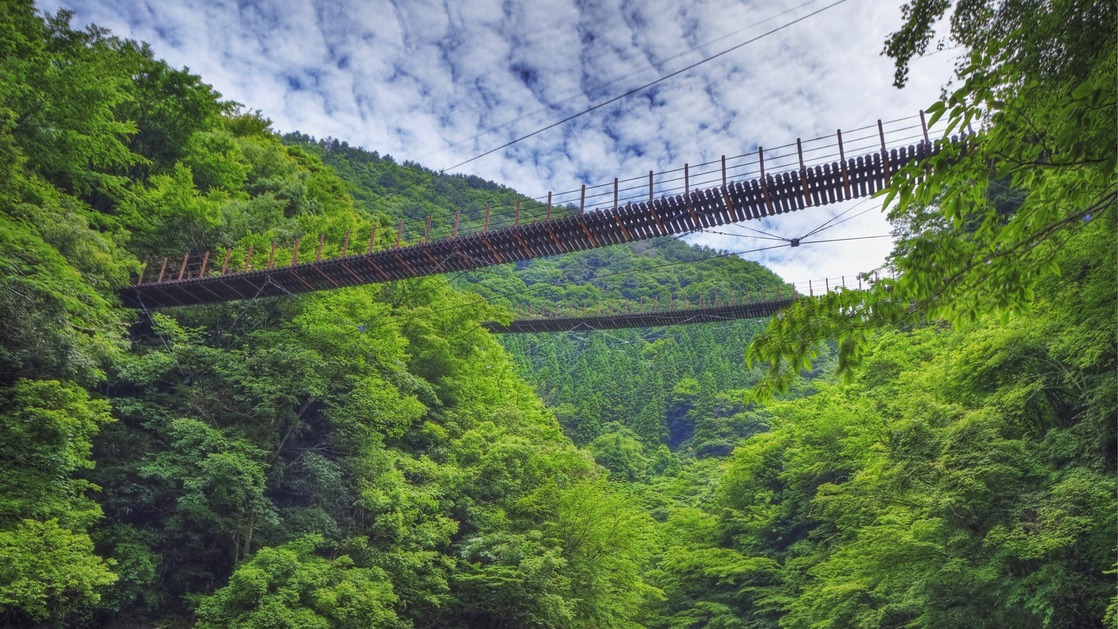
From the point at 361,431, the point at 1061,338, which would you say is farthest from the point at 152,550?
the point at 1061,338

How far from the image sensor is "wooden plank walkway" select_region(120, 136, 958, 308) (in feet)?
29.7

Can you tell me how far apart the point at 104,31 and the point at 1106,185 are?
21007mm

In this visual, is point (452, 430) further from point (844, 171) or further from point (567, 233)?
point (844, 171)

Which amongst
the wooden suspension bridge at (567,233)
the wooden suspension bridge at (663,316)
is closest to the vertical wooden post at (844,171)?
the wooden suspension bridge at (567,233)

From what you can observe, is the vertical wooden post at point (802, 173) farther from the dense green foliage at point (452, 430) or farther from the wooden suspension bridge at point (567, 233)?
the dense green foliage at point (452, 430)

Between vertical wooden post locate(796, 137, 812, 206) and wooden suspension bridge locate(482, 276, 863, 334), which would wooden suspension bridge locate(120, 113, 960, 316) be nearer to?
vertical wooden post locate(796, 137, 812, 206)

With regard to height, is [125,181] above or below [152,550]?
above

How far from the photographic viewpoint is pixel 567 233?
10492 mm

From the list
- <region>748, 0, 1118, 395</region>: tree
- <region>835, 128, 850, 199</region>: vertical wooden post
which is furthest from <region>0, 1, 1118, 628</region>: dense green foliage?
<region>835, 128, 850, 199</region>: vertical wooden post

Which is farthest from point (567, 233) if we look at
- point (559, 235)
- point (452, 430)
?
point (452, 430)

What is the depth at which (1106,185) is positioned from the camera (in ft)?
5.64

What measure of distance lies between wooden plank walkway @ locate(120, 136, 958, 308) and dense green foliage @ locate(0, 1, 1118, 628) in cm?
107

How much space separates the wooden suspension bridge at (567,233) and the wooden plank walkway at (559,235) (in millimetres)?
15

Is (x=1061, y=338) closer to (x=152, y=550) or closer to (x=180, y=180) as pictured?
(x=152, y=550)
